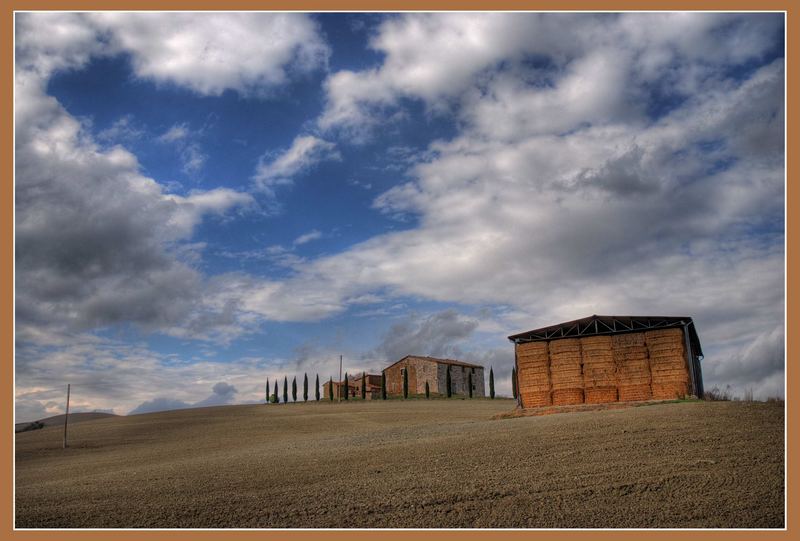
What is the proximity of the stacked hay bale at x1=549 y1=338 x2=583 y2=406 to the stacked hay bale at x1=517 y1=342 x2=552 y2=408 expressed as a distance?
16.0 inches

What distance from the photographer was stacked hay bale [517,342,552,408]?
3262cm

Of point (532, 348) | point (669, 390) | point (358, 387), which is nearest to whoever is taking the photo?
point (669, 390)

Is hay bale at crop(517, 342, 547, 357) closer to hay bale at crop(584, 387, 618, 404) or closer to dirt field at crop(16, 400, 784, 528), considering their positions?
hay bale at crop(584, 387, 618, 404)

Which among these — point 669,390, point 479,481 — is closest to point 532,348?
point 669,390

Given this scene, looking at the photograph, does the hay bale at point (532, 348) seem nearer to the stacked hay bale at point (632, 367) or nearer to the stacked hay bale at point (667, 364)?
the stacked hay bale at point (632, 367)

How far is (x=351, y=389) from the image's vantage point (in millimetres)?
84438

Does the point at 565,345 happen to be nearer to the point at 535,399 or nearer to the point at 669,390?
the point at 535,399

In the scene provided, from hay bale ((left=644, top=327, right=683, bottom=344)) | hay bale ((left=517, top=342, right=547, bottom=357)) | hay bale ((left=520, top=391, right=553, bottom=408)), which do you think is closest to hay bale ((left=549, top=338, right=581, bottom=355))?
hay bale ((left=517, top=342, right=547, bottom=357))

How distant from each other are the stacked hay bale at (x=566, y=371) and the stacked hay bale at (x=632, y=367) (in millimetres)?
2034

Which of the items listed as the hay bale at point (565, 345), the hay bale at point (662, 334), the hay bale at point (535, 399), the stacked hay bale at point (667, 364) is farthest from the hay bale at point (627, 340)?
the hay bale at point (535, 399)

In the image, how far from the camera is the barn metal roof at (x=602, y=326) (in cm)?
2995

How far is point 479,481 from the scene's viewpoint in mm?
14016

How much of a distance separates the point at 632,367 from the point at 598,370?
1742 mm

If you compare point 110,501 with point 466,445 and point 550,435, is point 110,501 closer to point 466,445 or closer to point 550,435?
point 466,445
